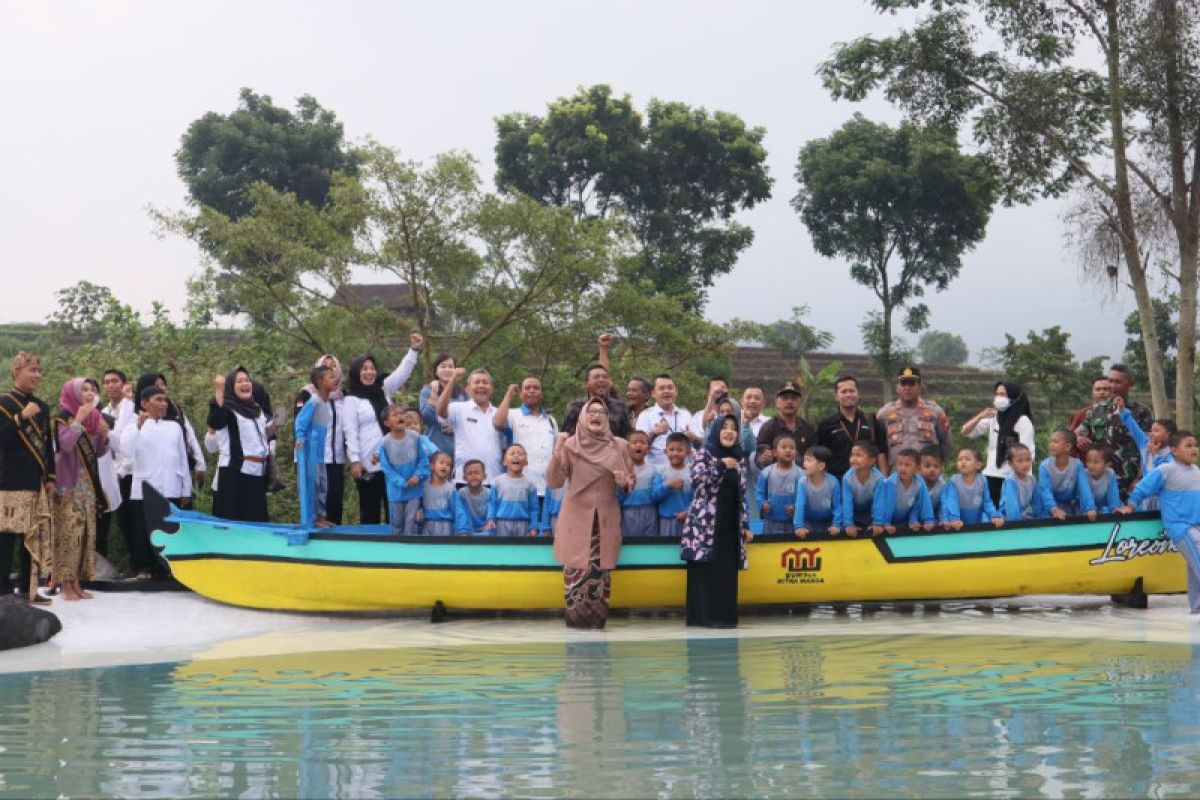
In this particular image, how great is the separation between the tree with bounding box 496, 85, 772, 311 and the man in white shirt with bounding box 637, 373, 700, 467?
77.7 ft

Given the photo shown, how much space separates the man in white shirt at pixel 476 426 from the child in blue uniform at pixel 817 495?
2361 mm

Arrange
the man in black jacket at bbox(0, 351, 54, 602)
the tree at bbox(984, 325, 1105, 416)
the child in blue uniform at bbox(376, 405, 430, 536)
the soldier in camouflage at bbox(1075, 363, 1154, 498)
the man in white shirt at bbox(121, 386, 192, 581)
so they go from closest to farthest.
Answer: the man in black jacket at bbox(0, 351, 54, 602), the child in blue uniform at bbox(376, 405, 430, 536), the man in white shirt at bbox(121, 386, 192, 581), the soldier in camouflage at bbox(1075, 363, 1154, 498), the tree at bbox(984, 325, 1105, 416)

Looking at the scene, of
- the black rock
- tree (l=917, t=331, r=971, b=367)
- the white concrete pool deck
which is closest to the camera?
the black rock

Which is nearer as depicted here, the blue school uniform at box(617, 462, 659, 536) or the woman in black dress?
the woman in black dress

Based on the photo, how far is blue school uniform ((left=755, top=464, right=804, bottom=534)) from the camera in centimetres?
1102

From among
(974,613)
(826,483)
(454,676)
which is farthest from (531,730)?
(974,613)

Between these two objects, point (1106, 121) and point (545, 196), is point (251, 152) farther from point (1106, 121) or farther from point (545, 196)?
point (1106, 121)

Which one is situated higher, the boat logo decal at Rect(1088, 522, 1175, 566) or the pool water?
the boat logo decal at Rect(1088, 522, 1175, 566)

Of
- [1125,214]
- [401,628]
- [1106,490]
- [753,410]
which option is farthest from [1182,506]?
[1125,214]

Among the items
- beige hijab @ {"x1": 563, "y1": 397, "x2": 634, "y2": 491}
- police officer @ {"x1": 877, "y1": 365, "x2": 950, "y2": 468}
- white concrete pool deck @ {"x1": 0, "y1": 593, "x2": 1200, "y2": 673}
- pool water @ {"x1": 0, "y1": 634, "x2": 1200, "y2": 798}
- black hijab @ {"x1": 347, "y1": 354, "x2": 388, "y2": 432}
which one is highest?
black hijab @ {"x1": 347, "y1": 354, "x2": 388, "y2": 432}

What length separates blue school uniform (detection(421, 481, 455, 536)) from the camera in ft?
36.8

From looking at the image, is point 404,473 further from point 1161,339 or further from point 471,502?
point 1161,339

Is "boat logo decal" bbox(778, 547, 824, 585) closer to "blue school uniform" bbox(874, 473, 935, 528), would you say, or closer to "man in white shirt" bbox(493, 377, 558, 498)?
"blue school uniform" bbox(874, 473, 935, 528)

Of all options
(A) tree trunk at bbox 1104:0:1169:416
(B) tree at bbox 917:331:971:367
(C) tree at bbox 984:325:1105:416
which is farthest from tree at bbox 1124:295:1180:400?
(B) tree at bbox 917:331:971:367
